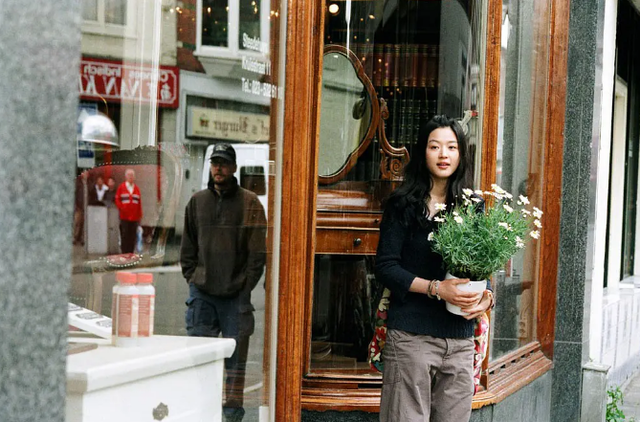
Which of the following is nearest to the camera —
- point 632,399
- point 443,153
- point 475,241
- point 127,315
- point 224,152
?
point 127,315

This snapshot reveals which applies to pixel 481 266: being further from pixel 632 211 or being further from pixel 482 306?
pixel 632 211

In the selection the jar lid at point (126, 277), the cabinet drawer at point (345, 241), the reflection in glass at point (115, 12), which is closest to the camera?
the reflection in glass at point (115, 12)

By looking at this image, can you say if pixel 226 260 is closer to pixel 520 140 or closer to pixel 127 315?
pixel 127 315

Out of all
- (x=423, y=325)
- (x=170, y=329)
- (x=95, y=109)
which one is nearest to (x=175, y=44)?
(x=95, y=109)

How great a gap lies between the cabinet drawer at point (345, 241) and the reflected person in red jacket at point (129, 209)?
7.68 ft

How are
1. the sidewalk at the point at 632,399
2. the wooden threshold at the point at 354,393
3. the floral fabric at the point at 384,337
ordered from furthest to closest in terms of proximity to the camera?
1. the sidewalk at the point at 632,399
2. the wooden threshold at the point at 354,393
3. the floral fabric at the point at 384,337

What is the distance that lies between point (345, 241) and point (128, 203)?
8.18 ft

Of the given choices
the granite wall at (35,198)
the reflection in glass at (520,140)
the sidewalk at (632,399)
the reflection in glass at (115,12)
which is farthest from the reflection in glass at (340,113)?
the granite wall at (35,198)

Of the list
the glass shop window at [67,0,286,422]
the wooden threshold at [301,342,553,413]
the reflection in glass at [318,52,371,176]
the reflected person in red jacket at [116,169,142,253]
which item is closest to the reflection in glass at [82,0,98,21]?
the glass shop window at [67,0,286,422]

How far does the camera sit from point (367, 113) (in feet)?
19.3

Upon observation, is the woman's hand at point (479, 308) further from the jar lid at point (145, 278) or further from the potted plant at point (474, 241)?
the jar lid at point (145, 278)

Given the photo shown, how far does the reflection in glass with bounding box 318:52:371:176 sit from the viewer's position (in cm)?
561

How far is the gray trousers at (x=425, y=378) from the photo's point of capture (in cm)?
365

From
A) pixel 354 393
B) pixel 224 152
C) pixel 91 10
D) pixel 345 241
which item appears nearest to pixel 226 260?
pixel 224 152
